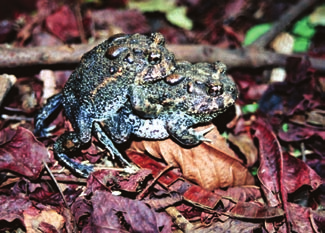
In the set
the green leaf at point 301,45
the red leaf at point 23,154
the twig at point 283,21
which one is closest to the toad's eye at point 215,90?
the red leaf at point 23,154

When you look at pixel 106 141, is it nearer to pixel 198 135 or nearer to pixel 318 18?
pixel 198 135

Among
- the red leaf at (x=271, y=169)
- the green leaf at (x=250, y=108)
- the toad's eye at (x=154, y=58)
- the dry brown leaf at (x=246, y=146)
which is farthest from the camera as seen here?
the green leaf at (x=250, y=108)

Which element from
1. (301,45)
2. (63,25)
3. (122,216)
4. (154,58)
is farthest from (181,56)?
(122,216)

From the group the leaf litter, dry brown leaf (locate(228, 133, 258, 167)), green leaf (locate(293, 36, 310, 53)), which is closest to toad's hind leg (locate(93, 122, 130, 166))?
the leaf litter

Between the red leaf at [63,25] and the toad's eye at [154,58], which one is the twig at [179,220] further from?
the red leaf at [63,25]

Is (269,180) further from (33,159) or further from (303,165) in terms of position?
(33,159)
